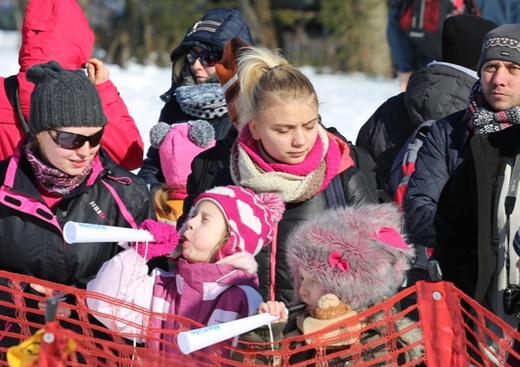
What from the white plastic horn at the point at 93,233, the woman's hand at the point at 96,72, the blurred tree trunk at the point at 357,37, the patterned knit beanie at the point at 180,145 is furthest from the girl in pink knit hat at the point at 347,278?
the blurred tree trunk at the point at 357,37

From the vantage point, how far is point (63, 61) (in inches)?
210

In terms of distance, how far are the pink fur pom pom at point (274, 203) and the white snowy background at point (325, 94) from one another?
5262mm

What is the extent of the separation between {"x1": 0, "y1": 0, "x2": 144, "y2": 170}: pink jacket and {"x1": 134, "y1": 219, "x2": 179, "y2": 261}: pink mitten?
1194mm

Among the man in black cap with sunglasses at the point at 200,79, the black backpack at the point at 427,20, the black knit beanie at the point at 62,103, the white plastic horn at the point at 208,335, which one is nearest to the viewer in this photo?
the white plastic horn at the point at 208,335

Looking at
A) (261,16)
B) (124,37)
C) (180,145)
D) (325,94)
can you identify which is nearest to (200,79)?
(180,145)

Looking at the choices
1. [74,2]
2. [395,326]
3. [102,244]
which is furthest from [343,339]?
[74,2]

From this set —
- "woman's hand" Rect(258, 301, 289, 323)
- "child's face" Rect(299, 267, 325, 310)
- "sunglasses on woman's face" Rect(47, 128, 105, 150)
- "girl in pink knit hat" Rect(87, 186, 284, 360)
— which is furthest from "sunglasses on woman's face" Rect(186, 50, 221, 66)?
"woman's hand" Rect(258, 301, 289, 323)

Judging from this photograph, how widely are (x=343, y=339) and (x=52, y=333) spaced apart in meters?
0.93

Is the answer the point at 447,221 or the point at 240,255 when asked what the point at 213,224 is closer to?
the point at 240,255

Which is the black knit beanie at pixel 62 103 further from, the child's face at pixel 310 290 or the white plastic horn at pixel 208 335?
the white plastic horn at pixel 208 335

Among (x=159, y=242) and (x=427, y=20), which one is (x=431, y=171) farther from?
(x=427, y=20)

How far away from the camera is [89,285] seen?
4.04 meters

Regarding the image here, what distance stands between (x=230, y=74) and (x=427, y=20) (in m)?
4.30

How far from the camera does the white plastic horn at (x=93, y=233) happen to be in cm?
343
